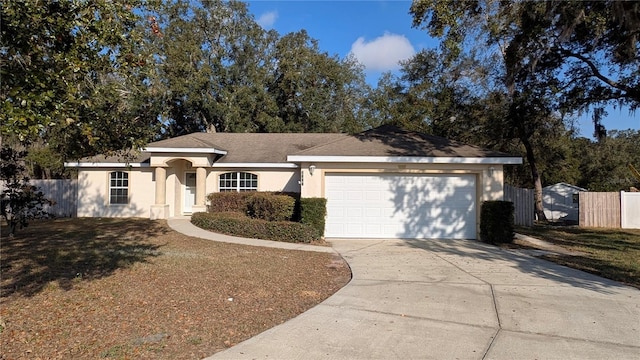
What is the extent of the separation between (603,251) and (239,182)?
46.0ft

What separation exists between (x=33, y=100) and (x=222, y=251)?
7073 mm

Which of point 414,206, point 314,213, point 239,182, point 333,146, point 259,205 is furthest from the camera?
point 239,182

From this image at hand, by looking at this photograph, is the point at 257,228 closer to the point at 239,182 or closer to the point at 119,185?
the point at 239,182

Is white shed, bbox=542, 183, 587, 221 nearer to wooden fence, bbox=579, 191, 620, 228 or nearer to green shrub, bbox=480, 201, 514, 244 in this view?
wooden fence, bbox=579, 191, 620, 228

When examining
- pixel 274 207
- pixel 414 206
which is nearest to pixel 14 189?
pixel 274 207

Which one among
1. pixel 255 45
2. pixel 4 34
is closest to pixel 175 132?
pixel 255 45

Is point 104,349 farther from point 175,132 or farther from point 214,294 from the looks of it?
point 175,132

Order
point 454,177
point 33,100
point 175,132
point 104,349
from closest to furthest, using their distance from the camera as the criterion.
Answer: point 33,100 < point 104,349 < point 454,177 < point 175,132

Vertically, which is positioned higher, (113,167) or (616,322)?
(113,167)

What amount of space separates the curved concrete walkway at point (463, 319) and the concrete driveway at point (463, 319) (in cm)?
1

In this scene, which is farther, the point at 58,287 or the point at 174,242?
the point at 174,242

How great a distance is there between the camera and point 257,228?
13250mm

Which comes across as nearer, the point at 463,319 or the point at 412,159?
the point at 463,319

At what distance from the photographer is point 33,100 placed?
4000mm
